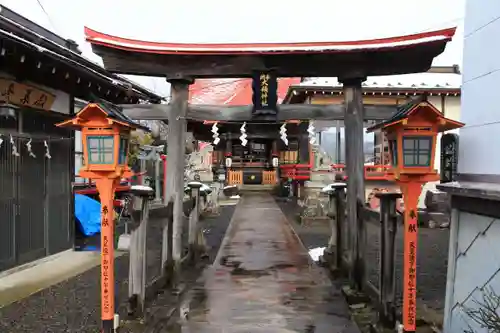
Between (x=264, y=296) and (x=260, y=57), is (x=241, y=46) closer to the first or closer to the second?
(x=260, y=57)

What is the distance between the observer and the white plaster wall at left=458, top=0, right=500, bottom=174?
14.5ft

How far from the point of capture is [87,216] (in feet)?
45.5

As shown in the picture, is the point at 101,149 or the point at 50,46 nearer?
the point at 101,149

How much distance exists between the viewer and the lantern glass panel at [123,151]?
19.2 ft

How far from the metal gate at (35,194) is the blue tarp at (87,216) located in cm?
217

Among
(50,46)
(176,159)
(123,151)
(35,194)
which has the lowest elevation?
(35,194)

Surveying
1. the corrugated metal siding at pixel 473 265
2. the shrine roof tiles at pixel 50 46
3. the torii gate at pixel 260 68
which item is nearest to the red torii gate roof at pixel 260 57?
the torii gate at pixel 260 68

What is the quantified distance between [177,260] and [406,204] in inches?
176

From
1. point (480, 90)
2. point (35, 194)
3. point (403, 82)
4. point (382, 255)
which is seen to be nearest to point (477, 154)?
point (480, 90)

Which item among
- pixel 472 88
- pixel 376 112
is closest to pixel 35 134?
pixel 376 112

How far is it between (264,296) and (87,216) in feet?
25.8

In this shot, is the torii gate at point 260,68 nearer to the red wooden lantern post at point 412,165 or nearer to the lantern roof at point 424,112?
the red wooden lantern post at point 412,165

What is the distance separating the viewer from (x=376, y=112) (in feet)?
28.4

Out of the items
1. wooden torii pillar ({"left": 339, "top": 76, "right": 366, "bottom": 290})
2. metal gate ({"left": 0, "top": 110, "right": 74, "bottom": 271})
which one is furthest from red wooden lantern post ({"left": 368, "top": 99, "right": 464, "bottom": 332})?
metal gate ({"left": 0, "top": 110, "right": 74, "bottom": 271})
